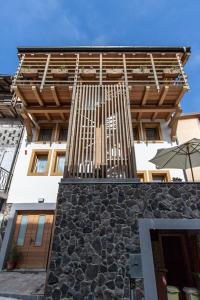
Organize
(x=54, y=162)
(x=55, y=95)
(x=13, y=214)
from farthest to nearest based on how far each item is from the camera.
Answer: (x=54, y=162), (x=55, y=95), (x=13, y=214)

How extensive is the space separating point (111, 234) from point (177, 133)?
8690 mm

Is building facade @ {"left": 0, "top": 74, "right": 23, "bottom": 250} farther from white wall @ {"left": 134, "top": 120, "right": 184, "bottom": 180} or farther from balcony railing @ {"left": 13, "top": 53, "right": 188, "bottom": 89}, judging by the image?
white wall @ {"left": 134, "top": 120, "right": 184, "bottom": 180}

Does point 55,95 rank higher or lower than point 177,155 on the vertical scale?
higher

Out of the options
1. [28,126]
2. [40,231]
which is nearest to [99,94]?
[28,126]

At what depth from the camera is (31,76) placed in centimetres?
1209

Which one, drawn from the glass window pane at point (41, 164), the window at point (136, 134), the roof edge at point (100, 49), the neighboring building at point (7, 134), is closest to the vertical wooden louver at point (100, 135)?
the window at point (136, 134)

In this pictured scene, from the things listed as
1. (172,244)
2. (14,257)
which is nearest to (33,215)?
(14,257)

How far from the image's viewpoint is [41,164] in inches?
449

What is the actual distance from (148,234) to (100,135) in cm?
412

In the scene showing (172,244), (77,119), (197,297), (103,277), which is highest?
(77,119)

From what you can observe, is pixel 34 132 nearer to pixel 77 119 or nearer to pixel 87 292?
pixel 77 119

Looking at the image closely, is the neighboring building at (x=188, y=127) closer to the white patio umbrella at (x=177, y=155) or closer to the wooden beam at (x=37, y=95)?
the white patio umbrella at (x=177, y=155)

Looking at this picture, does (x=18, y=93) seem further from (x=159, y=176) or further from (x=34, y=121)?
(x=159, y=176)

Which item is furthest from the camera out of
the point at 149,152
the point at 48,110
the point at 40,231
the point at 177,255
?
the point at 48,110
